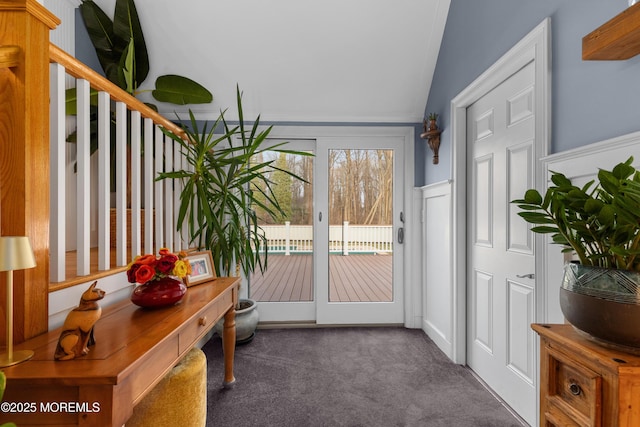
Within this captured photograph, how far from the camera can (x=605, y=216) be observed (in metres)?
0.70

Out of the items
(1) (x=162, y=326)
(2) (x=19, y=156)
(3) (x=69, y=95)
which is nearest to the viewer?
(2) (x=19, y=156)

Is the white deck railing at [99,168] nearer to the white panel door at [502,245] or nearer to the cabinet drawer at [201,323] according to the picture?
the cabinet drawer at [201,323]

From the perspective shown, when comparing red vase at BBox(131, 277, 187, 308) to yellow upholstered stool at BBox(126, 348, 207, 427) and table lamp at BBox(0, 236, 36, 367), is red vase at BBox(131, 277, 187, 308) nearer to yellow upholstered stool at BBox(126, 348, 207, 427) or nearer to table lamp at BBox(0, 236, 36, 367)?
yellow upholstered stool at BBox(126, 348, 207, 427)

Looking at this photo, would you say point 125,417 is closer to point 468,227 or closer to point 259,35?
point 468,227

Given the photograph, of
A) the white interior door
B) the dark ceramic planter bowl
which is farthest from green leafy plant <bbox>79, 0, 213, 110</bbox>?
the dark ceramic planter bowl

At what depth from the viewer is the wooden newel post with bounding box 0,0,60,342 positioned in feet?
3.10

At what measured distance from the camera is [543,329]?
883 mm

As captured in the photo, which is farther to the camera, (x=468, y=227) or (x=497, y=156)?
(x=468, y=227)

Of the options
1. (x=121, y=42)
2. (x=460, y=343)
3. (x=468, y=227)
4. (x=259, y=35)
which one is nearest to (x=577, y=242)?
(x=468, y=227)

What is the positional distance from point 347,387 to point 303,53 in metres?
2.66

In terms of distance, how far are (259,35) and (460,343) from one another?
2.97 m

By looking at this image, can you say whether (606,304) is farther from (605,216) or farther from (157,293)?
(157,293)

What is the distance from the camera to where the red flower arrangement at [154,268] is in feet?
4.11

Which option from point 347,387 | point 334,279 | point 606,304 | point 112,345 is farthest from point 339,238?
point 606,304
